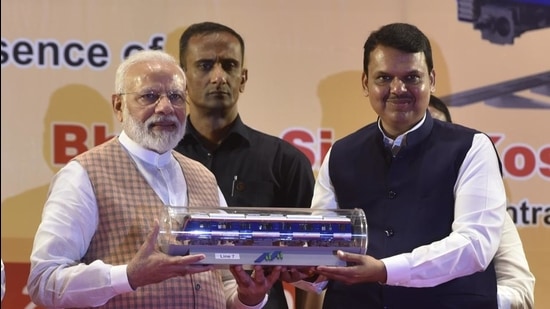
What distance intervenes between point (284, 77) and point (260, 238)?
1595 millimetres

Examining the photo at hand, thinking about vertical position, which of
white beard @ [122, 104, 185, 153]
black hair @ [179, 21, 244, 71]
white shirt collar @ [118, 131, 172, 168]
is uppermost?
black hair @ [179, 21, 244, 71]

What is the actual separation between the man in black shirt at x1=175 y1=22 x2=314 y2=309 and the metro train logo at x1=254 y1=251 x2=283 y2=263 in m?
1.02

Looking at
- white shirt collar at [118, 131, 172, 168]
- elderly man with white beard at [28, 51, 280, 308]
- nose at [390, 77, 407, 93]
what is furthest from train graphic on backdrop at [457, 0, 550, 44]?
white shirt collar at [118, 131, 172, 168]

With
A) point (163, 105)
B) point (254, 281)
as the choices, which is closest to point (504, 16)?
point (163, 105)

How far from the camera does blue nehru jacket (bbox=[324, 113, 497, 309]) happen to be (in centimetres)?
259

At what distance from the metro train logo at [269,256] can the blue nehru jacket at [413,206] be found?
405mm

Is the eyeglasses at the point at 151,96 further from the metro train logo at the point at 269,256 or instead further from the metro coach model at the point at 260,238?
the metro train logo at the point at 269,256

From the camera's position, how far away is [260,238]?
7.57ft

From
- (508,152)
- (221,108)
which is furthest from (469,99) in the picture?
(221,108)

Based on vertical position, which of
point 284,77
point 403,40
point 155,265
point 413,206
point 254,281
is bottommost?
point 254,281

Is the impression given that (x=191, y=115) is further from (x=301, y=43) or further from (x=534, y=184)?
(x=534, y=184)

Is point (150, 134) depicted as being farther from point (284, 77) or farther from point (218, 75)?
point (284, 77)

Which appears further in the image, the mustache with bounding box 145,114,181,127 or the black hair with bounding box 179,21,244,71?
the black hair with bounding box 179,21,244,71

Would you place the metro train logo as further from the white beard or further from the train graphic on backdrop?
the train graphic on backdrop
